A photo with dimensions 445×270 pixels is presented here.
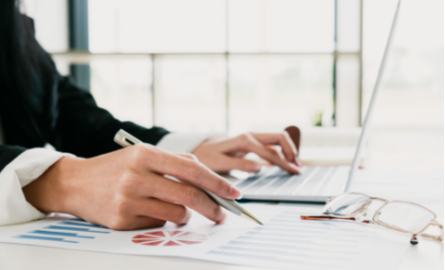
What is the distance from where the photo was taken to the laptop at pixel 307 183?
540 millimetres

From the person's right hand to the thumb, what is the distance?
326mm

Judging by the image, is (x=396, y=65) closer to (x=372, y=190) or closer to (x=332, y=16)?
(x=332, y=16)

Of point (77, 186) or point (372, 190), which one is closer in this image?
point (77, 186)

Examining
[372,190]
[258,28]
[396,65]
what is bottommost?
[372,190]

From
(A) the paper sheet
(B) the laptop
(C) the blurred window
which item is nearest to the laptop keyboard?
(B) the laptop

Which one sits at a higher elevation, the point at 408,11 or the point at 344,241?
the point at 408,11

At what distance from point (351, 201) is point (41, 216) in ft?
1.15

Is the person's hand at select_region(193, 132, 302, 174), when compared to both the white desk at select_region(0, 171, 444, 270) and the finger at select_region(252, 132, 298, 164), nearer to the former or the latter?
the finger at select_region(252, 132, 298, 164)

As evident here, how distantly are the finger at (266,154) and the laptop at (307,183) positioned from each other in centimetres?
1

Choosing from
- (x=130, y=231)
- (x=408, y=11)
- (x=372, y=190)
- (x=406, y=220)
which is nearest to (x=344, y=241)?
(x=406, y=220)

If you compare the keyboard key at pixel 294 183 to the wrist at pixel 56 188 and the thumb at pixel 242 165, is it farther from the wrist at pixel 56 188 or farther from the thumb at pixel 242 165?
the wrist at pixel 56 188

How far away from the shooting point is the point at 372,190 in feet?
2.14

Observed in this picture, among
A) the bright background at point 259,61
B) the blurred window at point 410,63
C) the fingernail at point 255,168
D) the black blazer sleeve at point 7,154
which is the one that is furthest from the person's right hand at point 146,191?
the blurred window at point 410,63

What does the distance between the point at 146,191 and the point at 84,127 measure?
0.61 meters
